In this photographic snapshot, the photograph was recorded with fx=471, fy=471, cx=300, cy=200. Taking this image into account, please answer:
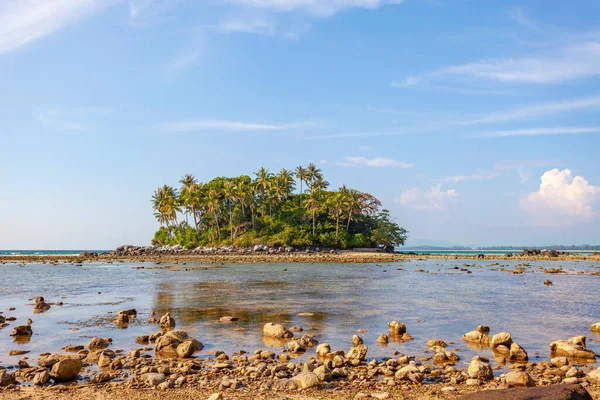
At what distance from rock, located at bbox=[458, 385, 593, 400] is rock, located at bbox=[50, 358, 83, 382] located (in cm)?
957

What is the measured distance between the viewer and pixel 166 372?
12.1 meters

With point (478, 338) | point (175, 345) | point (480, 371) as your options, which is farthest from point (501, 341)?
point (175, 345)

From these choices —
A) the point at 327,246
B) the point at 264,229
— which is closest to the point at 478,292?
the point at 327,246

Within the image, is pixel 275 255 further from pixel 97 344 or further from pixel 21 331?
pixel 97 344

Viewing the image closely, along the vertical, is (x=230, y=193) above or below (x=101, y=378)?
above

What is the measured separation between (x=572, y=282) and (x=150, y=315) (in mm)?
35861

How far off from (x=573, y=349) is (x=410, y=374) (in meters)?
6.16

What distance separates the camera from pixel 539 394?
24.8ft

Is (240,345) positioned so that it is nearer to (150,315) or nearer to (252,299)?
(150,315)

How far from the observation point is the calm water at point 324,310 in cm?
1706

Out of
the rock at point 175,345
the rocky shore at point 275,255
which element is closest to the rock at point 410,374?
the rock at point 175,345

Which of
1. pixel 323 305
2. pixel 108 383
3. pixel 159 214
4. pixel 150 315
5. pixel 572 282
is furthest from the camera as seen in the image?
pixel 159 214

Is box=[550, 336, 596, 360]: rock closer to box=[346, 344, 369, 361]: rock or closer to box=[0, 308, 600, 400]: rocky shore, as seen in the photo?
box=[0, 308, 600, 400]: rocky shore

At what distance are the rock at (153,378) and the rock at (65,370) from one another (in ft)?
6.47
